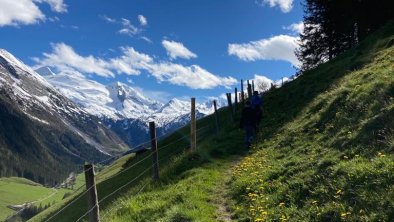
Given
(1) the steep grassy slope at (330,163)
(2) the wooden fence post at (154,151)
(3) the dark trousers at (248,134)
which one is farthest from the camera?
(3) the dark trousers at (248,134)

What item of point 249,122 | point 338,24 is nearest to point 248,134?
point 249,122

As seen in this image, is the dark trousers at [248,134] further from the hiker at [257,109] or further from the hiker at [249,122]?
the hiker at [257,109]

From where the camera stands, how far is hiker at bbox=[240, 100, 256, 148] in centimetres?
2792

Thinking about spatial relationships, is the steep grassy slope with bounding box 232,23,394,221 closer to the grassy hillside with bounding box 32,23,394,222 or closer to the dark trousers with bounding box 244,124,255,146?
the grassy hillside with bounding box 32,23,394,222

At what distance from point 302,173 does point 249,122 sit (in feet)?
42.8

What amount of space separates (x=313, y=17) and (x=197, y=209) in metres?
53.4

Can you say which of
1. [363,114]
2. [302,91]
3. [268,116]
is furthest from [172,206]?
[302,91]

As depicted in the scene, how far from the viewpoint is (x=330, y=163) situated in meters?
14.9

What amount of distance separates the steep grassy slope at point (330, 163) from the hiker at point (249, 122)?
0.98m

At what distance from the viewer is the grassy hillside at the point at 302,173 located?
11722mm

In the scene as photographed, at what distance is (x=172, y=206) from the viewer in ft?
51.7

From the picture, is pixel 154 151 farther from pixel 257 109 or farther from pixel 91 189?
pixel 257 109

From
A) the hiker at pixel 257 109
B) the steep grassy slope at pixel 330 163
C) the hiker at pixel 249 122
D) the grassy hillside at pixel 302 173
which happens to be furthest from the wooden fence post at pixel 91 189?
the hiker at pixel 257 109

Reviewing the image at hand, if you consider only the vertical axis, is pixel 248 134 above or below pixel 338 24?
below
